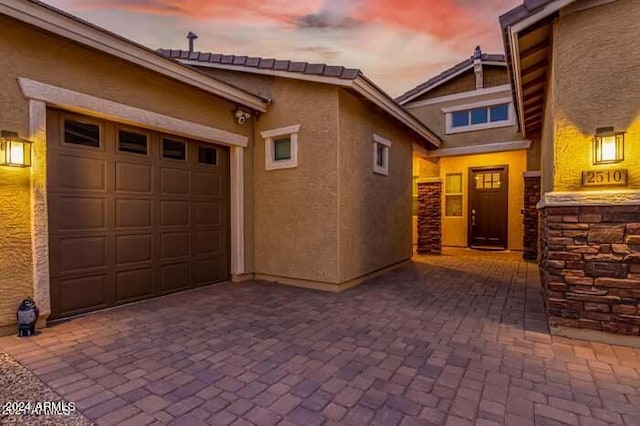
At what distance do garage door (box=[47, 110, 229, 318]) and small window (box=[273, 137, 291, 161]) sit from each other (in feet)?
3.21

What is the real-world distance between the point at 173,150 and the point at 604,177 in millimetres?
5923

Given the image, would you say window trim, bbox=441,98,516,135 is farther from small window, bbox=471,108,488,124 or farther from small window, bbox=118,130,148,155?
small window, bbox=118,130,148,155

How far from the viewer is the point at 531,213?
360 inches

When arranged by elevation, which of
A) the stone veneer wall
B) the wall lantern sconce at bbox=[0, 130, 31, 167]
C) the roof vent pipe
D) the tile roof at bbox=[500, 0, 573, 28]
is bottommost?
the stone veneer wall

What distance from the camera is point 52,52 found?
154 inches

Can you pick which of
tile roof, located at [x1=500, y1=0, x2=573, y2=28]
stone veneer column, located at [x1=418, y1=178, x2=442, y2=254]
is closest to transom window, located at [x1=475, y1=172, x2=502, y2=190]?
stone veneer column, located at [x1=418, y1=178, x2=442, y2=254]

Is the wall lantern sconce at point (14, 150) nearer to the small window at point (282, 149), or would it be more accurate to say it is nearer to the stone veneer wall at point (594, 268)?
the small window at point (282, 149)

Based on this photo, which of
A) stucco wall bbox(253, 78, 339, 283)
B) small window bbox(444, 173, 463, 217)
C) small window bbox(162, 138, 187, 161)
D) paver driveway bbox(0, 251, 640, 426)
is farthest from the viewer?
small window bbox(444, 173, 463, 217)

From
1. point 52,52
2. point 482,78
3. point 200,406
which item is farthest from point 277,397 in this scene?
point 482,78

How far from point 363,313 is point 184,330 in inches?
→ 90.7

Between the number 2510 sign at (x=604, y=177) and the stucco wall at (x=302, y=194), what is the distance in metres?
3.40

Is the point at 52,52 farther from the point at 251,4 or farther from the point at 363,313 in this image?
the point at 363,313

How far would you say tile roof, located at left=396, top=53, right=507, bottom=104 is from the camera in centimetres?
988

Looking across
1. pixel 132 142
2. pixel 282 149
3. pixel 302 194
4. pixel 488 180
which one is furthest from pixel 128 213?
pixel 488 180
